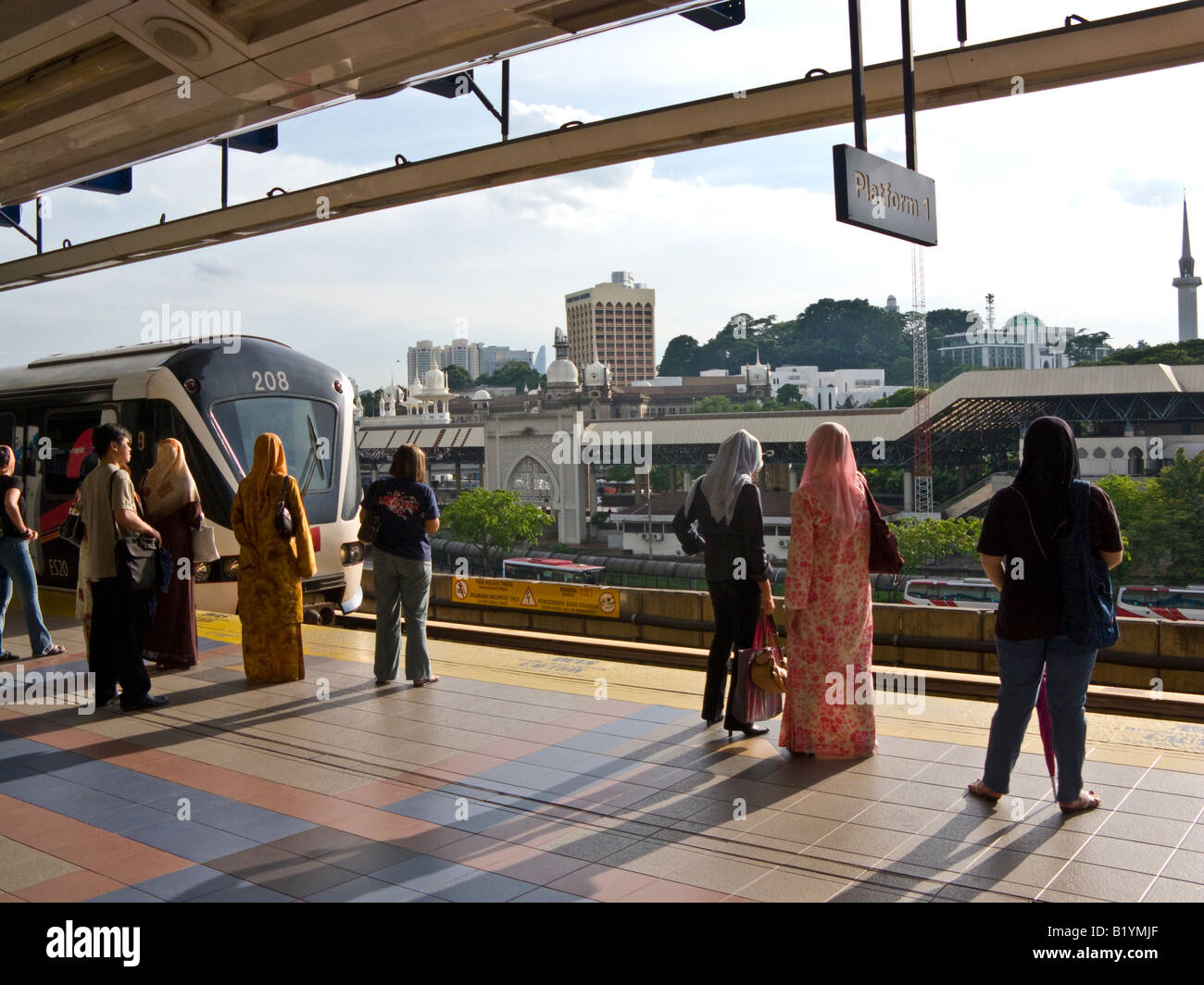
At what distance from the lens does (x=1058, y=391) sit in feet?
170

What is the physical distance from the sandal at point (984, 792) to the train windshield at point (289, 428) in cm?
700

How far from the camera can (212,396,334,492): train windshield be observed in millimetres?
9898

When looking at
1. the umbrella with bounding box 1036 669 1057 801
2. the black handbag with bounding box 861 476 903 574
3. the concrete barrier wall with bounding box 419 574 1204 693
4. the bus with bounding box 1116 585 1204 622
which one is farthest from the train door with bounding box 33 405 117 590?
the bus with bounding box 1116 585 1204 622

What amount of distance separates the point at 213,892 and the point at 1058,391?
5321cm

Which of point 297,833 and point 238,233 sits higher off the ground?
point 238,233

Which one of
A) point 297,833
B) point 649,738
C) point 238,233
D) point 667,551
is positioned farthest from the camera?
point 667,551

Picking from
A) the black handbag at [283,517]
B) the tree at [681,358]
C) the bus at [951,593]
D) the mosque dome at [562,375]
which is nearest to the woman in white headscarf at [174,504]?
the black handbag at [283,517]

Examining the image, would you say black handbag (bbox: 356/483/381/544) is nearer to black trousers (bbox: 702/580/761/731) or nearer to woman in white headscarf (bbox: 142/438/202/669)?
woman in white headscarf (bbox: 142/438/202/669)

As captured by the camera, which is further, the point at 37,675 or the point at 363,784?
the point at 37,675

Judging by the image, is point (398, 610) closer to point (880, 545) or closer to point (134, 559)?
point (134, 559)

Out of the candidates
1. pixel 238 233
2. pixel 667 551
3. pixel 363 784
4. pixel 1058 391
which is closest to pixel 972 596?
pixel 1058 391

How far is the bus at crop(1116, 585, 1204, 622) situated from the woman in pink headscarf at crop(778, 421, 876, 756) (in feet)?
118
